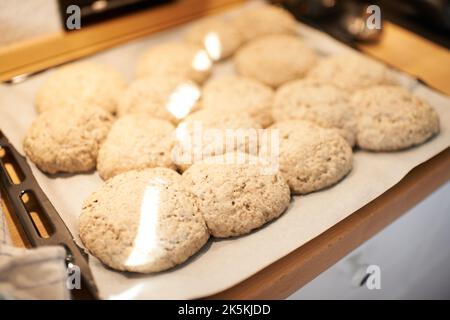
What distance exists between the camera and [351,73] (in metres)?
1.56

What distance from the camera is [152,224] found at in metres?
1.05

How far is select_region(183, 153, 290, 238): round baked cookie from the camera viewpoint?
43.6 inches

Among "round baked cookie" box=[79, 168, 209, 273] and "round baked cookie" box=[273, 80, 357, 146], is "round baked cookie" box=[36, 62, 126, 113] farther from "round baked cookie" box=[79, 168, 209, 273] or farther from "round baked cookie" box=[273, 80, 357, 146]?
"round baked cookie" box=[273, 80, 357, 146]

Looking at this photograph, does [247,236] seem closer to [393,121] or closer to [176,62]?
[393,121]

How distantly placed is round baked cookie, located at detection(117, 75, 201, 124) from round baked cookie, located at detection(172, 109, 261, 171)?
11cm

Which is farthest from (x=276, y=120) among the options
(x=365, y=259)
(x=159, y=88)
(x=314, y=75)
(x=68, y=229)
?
(x=68, y=229)

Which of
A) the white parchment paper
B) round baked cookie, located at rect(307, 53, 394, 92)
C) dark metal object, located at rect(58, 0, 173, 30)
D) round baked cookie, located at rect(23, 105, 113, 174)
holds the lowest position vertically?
the white parchment paper

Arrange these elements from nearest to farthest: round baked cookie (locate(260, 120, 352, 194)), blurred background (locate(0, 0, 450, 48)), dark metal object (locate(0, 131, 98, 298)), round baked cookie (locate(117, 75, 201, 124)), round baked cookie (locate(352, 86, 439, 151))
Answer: dark metal object (locate(0, 131, 98, 298)), round baked cookie (locate(260, 120, 352, 194)), round baked cookie (locate(352, 86, 439, 151)), round baked cookie (locate(117, 75, 201, 124)), blurred background (locate(0, 0, 450, 48))

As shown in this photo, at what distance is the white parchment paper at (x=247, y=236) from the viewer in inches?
39.4

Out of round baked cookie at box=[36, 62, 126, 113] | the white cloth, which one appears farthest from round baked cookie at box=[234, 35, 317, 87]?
the white cloth

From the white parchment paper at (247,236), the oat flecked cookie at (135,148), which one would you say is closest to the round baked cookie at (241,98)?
the oat flecked cookie at (135,148)

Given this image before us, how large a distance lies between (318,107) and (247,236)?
20.2 inches

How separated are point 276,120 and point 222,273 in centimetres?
62

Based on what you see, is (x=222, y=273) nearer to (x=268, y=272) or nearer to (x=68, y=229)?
(x=268, y=272)
